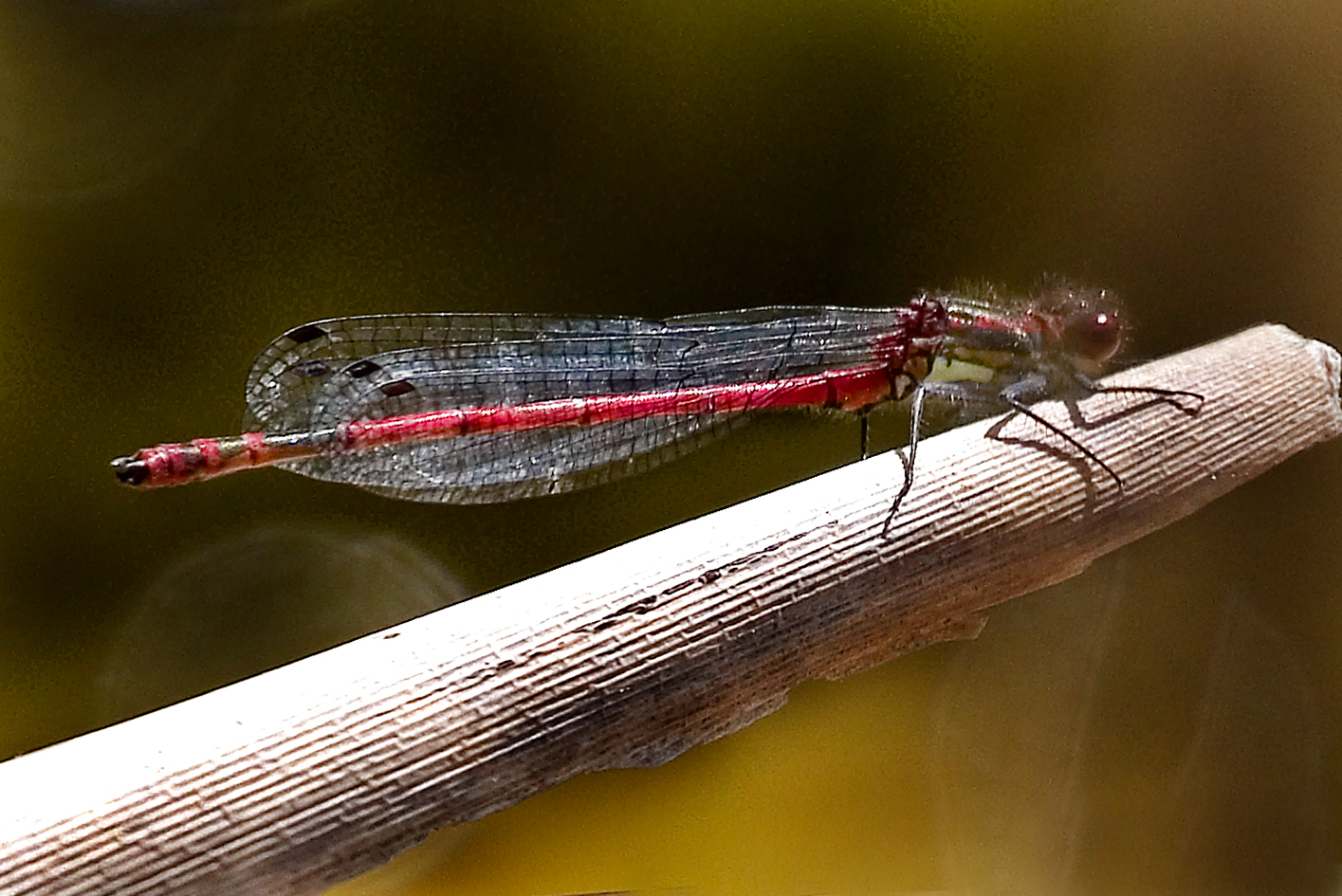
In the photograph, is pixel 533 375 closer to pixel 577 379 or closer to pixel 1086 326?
pixel 577 379

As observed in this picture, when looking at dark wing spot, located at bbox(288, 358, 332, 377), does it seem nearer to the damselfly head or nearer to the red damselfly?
the red damselfly

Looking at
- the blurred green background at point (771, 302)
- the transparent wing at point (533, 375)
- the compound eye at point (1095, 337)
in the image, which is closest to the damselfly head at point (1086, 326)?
the compound eye at point (1095, 337)

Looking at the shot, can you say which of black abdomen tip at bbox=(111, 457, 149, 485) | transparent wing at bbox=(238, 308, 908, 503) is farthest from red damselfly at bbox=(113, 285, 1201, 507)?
black abdomen tip at bbox=(111, 457, 149, 485)

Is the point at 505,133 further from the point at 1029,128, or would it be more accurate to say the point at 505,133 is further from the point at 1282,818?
the point at 1282,818

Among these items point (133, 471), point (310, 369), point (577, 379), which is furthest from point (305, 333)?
point (577, 379)

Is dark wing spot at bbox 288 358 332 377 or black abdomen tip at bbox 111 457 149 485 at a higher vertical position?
dark wing spot at bbox 288 358 332 377

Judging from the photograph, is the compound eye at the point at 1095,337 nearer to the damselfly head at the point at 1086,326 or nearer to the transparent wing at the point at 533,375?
the damselfly head at the point at 1086,326

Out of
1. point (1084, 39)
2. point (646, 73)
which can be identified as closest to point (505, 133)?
point (646, 73)
